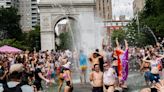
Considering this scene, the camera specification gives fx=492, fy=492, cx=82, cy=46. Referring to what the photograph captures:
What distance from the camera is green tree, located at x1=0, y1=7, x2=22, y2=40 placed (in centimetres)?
10756

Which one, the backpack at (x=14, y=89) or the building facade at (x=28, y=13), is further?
the building facade at (x=28, y=13)

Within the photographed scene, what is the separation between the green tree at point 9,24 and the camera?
353 feet

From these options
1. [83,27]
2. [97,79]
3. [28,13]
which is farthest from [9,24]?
[97,79]

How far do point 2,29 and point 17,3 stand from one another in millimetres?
66765

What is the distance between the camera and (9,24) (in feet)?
353

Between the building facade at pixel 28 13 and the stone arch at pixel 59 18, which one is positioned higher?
the building facade at pixel 28 13

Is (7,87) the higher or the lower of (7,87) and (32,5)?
the lower

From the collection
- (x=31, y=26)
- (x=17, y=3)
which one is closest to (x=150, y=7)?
(x=17, y=3)

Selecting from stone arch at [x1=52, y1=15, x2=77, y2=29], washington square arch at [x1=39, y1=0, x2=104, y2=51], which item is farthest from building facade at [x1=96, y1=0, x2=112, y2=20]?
washington square arch at [x1=39, y1=0, x2=104, y2=51]

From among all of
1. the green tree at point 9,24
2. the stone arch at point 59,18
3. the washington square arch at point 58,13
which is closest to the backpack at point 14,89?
the washington square arch at point 58,13

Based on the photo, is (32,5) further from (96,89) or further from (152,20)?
(96,89)

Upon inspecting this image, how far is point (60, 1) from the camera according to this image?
75.0m

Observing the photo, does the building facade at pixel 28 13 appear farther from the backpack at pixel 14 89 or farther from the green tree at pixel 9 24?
the backpack at pixel 14 89

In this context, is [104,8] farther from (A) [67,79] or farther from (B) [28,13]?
(A) [67,79]
